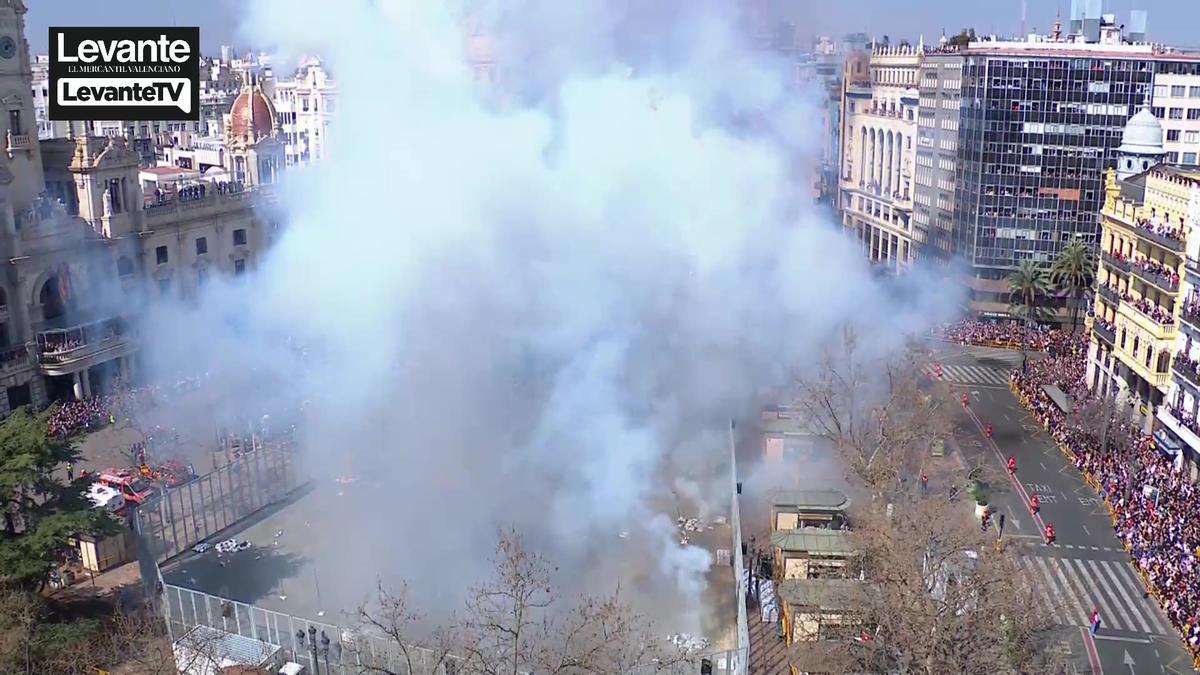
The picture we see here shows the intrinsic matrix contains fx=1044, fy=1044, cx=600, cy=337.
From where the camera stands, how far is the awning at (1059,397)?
34625 mm

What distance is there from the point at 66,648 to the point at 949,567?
51.4 ft

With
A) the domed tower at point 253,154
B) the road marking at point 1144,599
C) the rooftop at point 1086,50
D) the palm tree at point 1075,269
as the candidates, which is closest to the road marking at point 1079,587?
the road marking at point 1144,599

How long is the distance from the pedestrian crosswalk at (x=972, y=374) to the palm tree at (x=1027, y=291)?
2.67 metres

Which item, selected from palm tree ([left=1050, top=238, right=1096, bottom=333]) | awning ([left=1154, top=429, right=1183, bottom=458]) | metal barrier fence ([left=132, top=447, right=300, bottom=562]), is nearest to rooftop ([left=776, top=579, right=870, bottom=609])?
metal barrier fence ([left=132, top=447, right=300, bottom=562])

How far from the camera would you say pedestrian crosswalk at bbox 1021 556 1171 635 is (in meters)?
22.4

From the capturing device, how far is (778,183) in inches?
1101

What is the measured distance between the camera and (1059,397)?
35562 millimetres

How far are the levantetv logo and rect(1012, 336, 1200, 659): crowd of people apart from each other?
29.7 metres

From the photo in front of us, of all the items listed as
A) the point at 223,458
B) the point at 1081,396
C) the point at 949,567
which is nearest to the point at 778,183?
the point at 949,567

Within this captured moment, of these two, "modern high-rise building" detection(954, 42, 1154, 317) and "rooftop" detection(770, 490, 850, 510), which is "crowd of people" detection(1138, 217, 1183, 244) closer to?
"modern high-rise building" detection(954, 42, 1154, 317)

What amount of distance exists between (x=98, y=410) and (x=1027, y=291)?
38171mm

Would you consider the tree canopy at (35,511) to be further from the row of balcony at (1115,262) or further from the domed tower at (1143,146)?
the domed tower at (1143,146)

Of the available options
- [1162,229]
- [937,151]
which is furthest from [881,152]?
[1162,229]

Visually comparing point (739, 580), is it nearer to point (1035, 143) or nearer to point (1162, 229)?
point (1162, 229)
